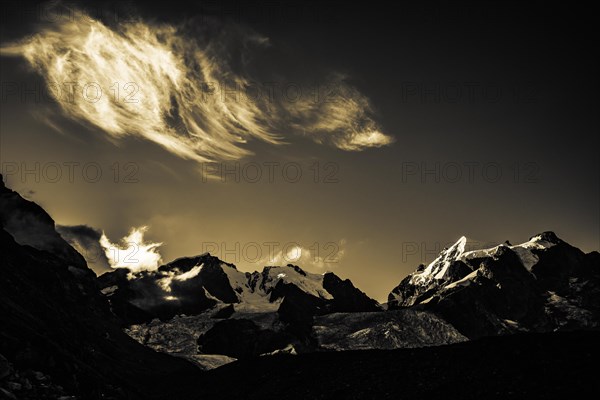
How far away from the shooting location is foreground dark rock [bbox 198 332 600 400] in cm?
2628

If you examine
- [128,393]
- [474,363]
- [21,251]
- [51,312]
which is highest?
[21,251]

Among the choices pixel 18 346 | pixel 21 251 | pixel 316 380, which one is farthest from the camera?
pixel 21 251

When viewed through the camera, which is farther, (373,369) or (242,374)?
(242,374)

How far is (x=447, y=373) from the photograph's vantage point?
103ft

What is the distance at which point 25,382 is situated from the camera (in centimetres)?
3066

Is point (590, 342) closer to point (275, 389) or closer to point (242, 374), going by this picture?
point (275, 389)

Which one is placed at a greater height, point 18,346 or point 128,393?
point 18,346

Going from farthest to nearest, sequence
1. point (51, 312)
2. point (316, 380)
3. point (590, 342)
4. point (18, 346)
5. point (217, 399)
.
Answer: point (51, 312) → point (217, 399) → point (316, 380) → point (18, 346) → point (590, 342)

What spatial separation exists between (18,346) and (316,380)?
22803 mm

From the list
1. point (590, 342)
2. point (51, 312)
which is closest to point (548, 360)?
point (590, 342)

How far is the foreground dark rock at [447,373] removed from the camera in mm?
26281

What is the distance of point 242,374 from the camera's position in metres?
49.3

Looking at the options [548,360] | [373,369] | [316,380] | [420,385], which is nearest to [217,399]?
[316,380]

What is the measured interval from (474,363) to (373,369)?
8.56 meters
